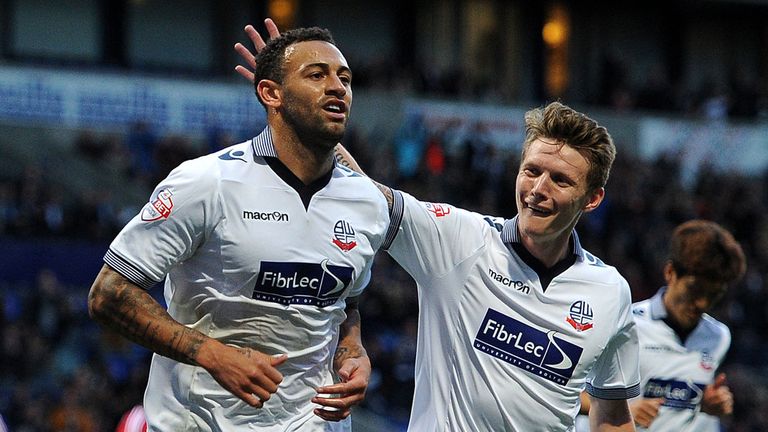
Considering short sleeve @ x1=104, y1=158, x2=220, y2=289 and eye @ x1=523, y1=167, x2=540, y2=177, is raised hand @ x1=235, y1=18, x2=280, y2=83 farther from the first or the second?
eye @ x1=523, y1=167, x2=540, y2=177

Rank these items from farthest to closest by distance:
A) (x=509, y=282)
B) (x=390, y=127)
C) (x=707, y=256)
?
1. (x=390, y=127)
2. (x=707, y=256)
3. (x=509, y=282)

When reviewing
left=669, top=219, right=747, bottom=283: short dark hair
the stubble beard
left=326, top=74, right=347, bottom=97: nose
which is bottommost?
left=669, top=219, right=747, bottom=283: short dark hair

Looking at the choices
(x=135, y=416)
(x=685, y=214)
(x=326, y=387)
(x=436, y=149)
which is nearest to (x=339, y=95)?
(x=326, y=387)

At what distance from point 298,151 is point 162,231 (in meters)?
0.66

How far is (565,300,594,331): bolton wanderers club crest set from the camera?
5340 mm

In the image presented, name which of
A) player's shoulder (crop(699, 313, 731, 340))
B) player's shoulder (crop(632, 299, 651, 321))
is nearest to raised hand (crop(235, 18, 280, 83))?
player's shoulder (crop(632, 299, 651, 321))

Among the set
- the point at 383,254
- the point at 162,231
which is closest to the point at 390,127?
the point at 383,254

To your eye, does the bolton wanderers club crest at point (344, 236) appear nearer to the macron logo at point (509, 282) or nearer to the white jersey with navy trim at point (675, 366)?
the macron logo at point (509, 282)

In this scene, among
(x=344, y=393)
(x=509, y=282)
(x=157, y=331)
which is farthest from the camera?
(x=509, y=282)

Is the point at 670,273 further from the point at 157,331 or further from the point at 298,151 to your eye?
the point at 157,331

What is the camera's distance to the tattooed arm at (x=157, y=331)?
14.3ft

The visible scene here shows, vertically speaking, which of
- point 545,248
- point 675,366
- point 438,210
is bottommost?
point 675,366

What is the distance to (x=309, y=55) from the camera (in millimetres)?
4891

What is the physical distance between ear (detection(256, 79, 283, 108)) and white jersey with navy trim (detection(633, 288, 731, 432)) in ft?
10.4
